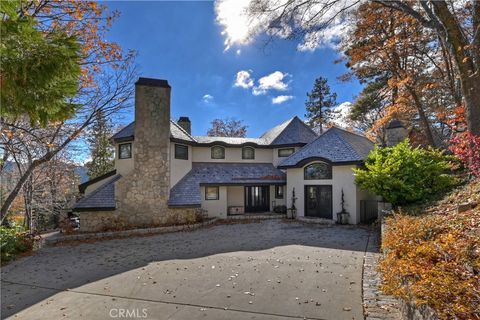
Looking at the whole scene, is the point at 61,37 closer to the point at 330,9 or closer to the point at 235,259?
the point at 235,259

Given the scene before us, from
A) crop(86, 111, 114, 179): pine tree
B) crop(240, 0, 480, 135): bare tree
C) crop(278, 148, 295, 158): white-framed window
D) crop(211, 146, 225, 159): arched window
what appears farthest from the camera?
crop(86, 111, 114, 179): pine tree

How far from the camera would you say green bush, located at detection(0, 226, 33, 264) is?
8773mm

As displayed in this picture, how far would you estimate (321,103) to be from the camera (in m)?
35.9

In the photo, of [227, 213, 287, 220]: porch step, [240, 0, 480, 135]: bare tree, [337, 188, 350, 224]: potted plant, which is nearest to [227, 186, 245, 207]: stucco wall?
[227, 213, 287, 220]: porch step

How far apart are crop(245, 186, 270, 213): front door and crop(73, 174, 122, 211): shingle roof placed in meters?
8.86

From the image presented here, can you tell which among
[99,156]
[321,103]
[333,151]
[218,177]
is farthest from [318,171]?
[321,103]

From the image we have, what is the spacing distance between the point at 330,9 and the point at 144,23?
27.1 feet

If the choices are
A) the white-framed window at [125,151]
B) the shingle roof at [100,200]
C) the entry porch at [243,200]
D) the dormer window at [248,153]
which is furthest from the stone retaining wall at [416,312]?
the dormer window at [248,153]

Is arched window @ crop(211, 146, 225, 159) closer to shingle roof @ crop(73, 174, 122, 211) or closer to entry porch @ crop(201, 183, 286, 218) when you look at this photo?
entry porch @ crop(201, 183, 286, 218)

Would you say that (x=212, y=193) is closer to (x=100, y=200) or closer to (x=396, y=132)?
(x=100, y=200)

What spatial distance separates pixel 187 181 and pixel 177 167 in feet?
3.59

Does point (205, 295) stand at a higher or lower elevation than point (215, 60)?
lower

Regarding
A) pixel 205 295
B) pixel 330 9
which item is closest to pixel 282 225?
pixel 205 295

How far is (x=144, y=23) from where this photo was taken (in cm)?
1194
